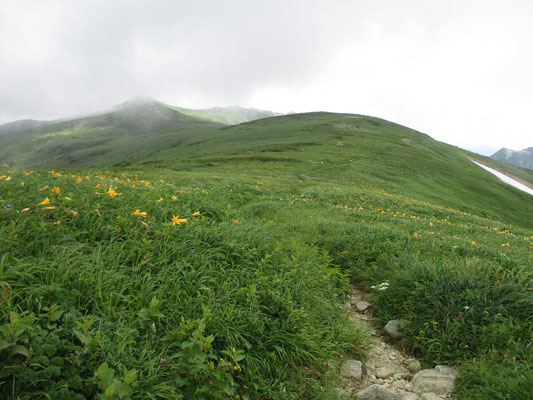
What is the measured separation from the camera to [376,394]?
11.1 ft

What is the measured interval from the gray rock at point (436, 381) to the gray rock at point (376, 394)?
15.9 inches

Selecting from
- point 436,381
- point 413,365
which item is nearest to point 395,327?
point 413,365

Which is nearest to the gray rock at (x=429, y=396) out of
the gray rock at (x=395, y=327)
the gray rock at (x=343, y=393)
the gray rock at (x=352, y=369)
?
the gray rock at (x=352, y=369)

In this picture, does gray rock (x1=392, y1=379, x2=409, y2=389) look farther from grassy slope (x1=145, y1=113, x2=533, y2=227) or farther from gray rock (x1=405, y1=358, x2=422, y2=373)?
grassy slope (x1=145, y1=113, x2=533, y2=227)

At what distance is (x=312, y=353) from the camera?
3.75 metres

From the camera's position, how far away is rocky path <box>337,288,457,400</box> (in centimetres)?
342

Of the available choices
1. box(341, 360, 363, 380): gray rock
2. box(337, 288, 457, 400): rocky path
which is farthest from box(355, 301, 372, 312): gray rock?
box(341, 360, 363, 380): gray rock

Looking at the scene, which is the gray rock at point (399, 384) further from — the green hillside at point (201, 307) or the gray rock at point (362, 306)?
the gray rock at point (362, 306)

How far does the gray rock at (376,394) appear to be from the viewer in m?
3.37

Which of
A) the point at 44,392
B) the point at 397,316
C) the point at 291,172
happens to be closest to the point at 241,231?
the point at 397,316

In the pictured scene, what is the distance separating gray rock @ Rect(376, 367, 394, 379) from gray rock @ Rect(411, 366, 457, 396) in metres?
0.28

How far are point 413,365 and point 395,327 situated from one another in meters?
0.72

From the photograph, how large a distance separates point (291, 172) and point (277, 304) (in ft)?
105

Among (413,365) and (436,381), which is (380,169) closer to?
(413,365)
